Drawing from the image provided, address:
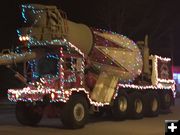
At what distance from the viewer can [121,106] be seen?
74.4 ft

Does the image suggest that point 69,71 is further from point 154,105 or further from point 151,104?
point 154,105

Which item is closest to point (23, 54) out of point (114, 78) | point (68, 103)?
point (68, 103)

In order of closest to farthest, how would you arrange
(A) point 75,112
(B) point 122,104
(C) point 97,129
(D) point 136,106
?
(C) point 97,129 < (A) point 75,112 < (B) point 122,104 < (D) point 136,106

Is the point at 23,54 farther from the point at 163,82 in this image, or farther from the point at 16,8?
the point at 16,8

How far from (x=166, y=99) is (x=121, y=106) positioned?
504 cm

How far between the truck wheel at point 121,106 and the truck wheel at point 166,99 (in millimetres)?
4103

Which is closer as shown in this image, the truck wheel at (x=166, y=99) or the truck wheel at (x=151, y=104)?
the truck wheel at (x=151, y=104)

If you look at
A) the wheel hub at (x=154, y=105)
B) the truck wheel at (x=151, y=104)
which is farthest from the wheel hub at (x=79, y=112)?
the wheel hub at (x=154, y=105)

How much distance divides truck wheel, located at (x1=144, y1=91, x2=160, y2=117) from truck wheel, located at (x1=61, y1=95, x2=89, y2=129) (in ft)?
19.8

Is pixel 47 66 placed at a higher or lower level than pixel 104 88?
higher

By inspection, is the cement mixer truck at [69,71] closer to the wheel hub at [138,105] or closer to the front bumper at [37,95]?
the front bumper at [37,95]

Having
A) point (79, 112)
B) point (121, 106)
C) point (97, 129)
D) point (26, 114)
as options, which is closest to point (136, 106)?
point (121, 106)

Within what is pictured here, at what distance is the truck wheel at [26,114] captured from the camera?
66.2ft

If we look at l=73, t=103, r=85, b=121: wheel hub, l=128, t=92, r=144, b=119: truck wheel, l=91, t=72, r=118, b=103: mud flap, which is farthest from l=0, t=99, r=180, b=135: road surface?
l=128, t=92, r=144, b=119: truck wheel
